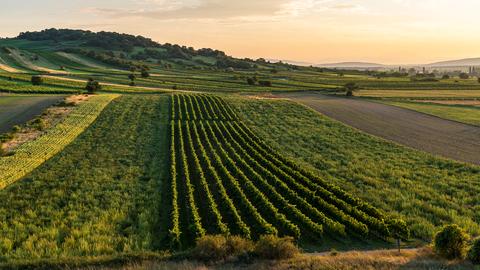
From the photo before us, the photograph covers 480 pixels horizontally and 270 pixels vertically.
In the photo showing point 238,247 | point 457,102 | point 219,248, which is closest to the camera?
point 219,248

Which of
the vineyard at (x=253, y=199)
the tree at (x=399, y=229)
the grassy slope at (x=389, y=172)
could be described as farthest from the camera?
the grassy slope at (x=389, y=172)

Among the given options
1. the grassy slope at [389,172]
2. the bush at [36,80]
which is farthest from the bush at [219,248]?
the bush at [36,80]

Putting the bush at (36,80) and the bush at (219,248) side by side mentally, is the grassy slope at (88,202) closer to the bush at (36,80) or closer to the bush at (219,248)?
the bush at (219,248)

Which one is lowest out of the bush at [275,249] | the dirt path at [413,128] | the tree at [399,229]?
the tree at [399,229]

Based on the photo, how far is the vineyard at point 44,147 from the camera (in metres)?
29.1

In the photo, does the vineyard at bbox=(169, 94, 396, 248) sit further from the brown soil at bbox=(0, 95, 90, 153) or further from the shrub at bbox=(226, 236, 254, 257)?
the brown soil at bbox=(0, 95, 90, 153)

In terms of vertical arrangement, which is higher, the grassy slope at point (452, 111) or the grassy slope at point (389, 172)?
the grassy slope at point (452, 111)

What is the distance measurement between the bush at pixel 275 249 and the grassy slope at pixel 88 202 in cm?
495

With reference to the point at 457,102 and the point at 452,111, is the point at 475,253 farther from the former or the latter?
the point at 457,102

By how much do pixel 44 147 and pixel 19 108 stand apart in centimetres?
2470

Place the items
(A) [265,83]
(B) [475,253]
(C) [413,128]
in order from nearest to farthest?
(B) [475,253] < (C) [413,128] < (A) [265,83]

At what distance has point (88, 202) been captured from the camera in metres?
23.4

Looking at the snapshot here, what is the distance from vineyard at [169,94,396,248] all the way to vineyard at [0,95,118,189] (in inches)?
404

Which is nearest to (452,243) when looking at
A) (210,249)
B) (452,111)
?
(210,249)
